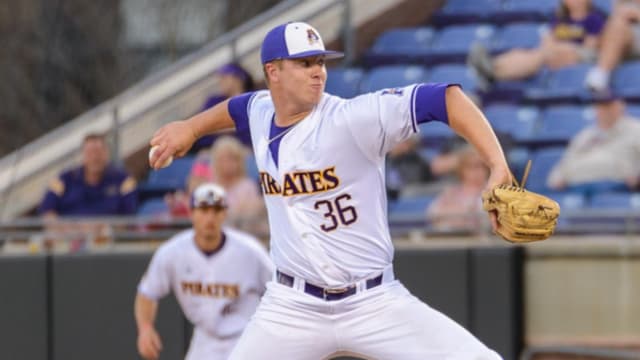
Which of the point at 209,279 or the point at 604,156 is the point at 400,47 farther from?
the point at 209,279

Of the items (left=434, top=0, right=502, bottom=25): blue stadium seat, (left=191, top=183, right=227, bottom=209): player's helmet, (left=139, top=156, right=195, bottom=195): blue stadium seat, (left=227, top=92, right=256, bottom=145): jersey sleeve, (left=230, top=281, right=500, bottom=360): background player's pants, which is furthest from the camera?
(left=434, top=0, right=502, bottom=25): blue stadium seat

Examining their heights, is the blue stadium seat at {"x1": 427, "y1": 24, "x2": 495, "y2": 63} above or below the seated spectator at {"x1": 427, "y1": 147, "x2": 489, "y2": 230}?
above

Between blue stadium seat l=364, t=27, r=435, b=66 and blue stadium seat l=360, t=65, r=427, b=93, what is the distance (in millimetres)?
249

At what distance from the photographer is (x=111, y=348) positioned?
10.9 meters

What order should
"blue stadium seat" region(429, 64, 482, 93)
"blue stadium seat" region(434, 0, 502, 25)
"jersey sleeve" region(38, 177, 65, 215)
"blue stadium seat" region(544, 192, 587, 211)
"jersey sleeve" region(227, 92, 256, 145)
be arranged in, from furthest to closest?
1. "blue stadium seat" region(434, 0, 502, 25)
2. "blue stadium seat" region(429, 64, 482, 93)
3. "jersey sleeve" region(38, 177, 65, 215)
4. "blue stadium seat" region(544, 192, 587, 211)
5. "jersey sleeve" region(227, 92, 256, 145)

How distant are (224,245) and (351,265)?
3.12 metres

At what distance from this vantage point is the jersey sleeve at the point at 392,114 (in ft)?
19.2

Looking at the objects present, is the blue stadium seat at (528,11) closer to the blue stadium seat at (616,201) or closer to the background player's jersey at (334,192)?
the blue stadium seat at (616,201)

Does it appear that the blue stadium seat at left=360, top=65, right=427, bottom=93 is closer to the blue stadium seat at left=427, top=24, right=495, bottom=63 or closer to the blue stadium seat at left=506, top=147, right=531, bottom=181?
the blue stadium seat at left=427, top=24, right=495, bottom=63

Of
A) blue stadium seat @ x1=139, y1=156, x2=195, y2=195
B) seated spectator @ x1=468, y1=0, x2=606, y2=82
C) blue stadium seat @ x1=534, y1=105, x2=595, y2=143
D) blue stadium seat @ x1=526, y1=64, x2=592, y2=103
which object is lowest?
blue stadium seat @ x1=139, y1=156, x2=195, y2=195

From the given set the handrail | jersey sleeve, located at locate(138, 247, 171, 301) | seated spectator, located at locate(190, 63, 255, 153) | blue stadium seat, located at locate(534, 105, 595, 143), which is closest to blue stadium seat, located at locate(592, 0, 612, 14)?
blue stadium seat, located at locate(534, 105, 595, 143)

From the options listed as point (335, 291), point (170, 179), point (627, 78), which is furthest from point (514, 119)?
point (335, 291)

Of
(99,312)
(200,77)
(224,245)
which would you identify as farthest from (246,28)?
(224,245)

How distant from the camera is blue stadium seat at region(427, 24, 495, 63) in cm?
1245
